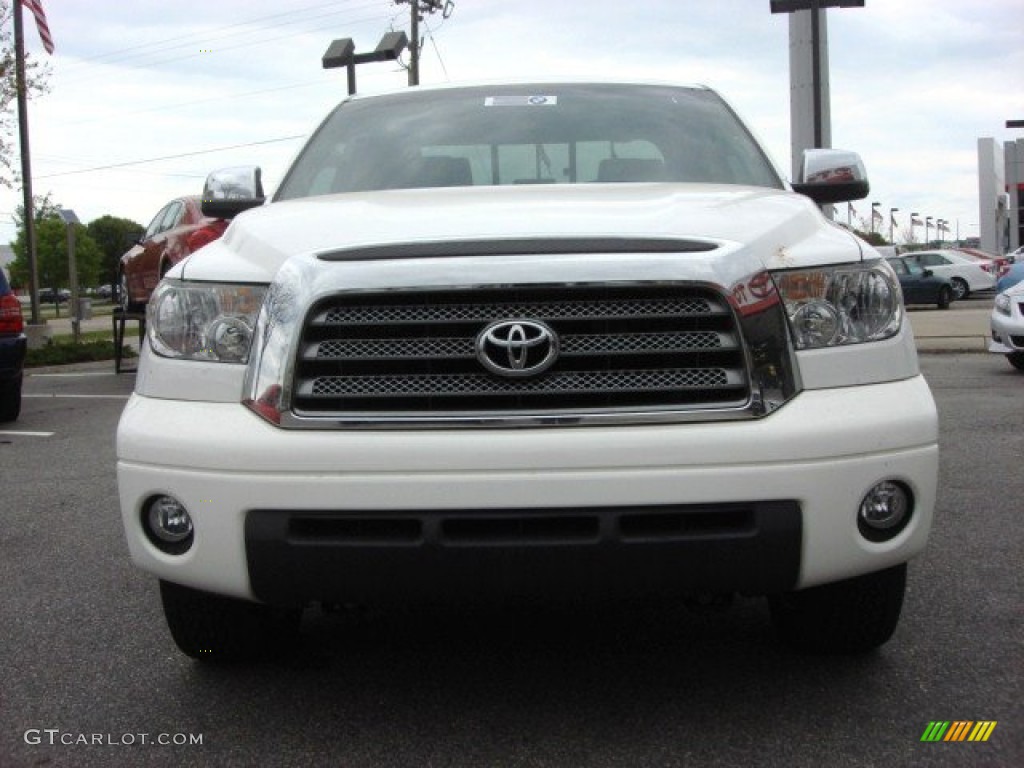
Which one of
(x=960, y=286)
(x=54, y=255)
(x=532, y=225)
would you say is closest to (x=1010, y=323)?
(x=532, y=225)

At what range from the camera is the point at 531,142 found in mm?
4355

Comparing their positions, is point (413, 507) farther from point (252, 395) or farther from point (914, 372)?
point (914, 372)

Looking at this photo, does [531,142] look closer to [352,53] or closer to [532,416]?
[532,416]

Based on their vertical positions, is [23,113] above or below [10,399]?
above

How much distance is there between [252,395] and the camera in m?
2.79

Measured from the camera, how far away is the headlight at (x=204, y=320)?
2922 mm

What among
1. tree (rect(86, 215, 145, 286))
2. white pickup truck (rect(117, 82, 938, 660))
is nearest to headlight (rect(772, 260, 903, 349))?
white pickup truck (rect(117, 82, 938, 660))

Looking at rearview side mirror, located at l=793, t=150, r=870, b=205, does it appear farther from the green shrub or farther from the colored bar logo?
the green shrub

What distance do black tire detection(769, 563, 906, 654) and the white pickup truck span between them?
0.04 metres

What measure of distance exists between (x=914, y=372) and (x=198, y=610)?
1.95m

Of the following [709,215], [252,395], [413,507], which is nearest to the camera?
[413,507]

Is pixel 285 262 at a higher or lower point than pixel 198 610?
higher

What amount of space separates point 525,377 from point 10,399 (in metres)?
8.44

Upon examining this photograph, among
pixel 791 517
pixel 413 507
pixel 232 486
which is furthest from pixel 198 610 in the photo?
pixel 791 517
